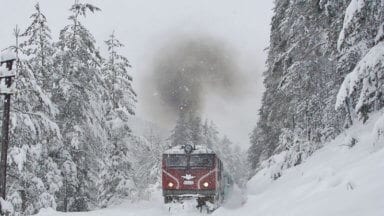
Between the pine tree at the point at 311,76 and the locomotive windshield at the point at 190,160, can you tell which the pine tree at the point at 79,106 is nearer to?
the locomotive windshield at the point at 190,160

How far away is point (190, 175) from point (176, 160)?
0.87 meters

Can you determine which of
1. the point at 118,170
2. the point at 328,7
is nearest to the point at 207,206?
the point at 328,7

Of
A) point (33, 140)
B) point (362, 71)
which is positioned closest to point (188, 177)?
point (33, 140)

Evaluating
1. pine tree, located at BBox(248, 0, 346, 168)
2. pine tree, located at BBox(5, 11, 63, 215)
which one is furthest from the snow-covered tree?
pine tree, located at BBox(248, 0, 346, 168)

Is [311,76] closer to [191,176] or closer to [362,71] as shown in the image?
[191,176]

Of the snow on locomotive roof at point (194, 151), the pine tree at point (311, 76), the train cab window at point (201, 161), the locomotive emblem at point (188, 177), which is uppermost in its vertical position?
the pine tree at point (311, 76)

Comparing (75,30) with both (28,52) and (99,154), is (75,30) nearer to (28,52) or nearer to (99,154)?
(28,52)

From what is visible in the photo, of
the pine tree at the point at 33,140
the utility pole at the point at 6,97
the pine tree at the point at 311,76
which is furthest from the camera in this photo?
the pine tree at the point at 311,76

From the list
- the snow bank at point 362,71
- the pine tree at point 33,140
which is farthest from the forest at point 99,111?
the snow bank at point 362,71

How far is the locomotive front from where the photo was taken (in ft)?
60.5

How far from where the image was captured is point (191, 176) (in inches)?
736

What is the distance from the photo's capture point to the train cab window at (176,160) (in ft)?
62.1

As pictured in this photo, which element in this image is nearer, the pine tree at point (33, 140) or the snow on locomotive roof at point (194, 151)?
the pine tree at point (33, 140)

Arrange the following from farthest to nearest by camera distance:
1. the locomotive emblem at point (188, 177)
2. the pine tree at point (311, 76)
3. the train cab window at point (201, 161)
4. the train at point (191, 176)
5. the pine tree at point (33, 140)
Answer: the pine tree at point (311, 76)
the train cab window at point (201, 161)
the locomotive emblem at point (188, 177)
the train at point (191, 176)
the pine tree at point (33, 140)
